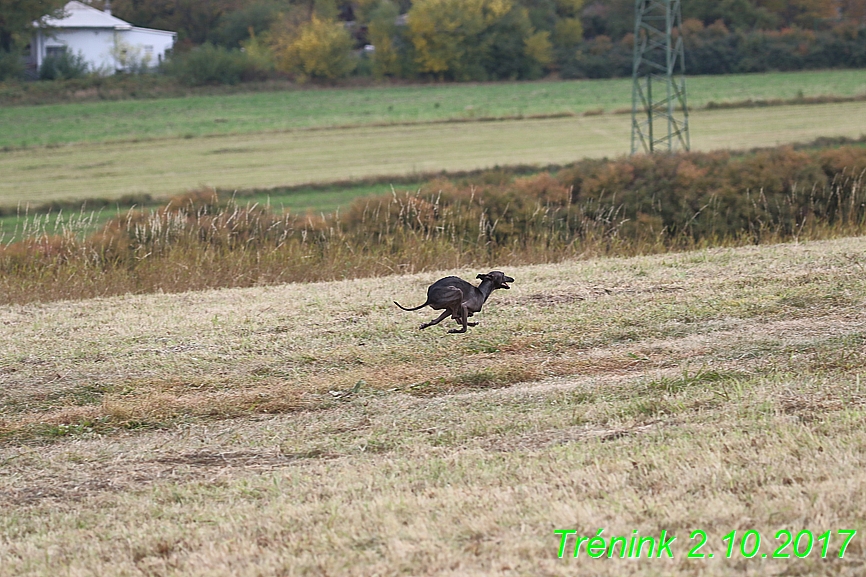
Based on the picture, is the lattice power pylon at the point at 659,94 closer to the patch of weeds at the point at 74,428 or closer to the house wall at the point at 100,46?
the patch of weeds at the point at 74,428

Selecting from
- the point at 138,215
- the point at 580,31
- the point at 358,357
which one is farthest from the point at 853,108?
the point at 580,31

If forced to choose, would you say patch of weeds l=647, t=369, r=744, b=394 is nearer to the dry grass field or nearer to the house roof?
the dry grass field

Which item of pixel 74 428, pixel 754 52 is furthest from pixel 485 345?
pixel 754 52

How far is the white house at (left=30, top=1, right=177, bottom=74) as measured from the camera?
246 ft

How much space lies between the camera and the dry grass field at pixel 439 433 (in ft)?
13.4

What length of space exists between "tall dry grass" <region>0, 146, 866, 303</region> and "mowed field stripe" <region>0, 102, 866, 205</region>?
1050cm

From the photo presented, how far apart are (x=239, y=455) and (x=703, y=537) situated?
2470mm

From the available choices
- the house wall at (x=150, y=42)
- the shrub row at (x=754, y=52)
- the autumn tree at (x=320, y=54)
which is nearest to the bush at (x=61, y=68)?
the house wall at (x=150, y=42)

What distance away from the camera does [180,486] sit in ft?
16.1

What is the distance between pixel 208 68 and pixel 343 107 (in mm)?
18690

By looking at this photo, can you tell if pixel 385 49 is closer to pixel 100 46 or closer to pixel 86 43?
pixel 100 46

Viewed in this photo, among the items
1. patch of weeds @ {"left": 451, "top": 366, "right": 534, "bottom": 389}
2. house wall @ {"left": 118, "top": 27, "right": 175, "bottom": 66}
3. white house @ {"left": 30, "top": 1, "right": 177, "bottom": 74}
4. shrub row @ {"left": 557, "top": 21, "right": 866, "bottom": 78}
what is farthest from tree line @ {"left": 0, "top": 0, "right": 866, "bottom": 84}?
patch of weeds @ {"left": 451, "top": 366, "right": 534, "bottom": 389}

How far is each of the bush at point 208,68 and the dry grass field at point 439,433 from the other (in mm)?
64812

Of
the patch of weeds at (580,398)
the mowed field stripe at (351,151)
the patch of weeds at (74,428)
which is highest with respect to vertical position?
the patch of weeds at (580,398)
